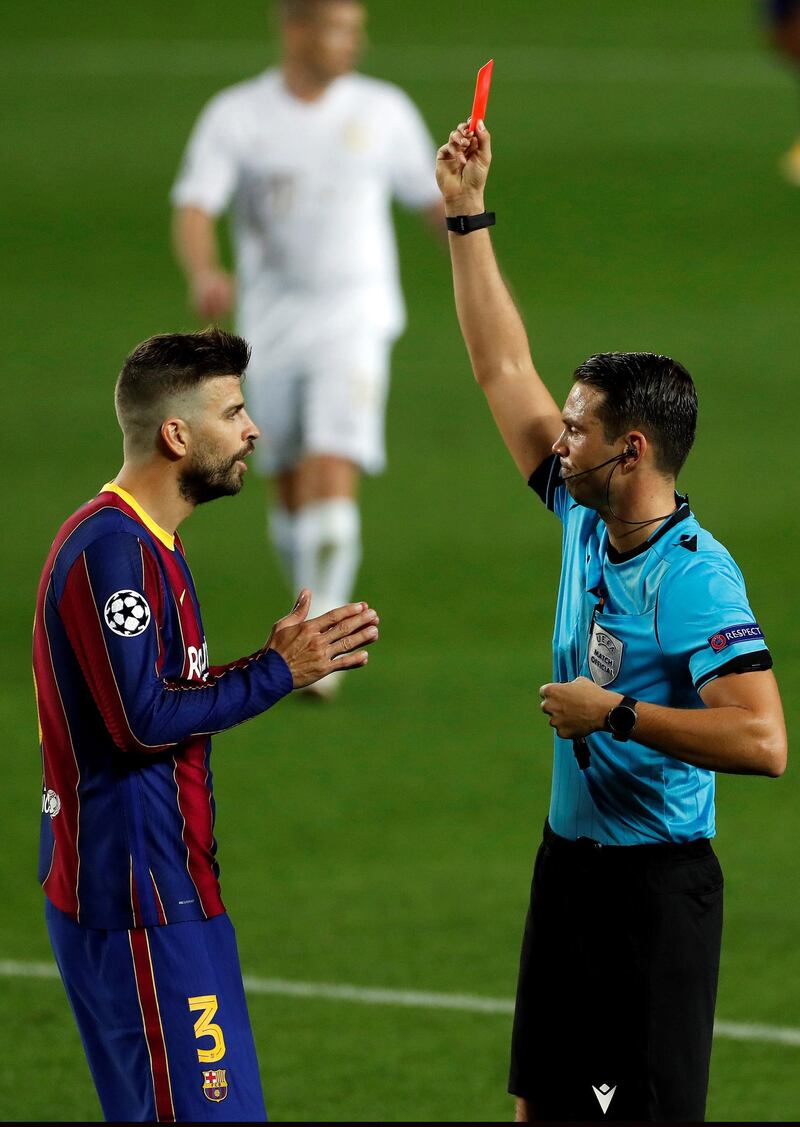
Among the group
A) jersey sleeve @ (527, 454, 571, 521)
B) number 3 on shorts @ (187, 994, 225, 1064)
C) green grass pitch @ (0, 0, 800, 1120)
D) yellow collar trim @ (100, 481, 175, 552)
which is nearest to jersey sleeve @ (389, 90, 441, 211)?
green grass pitch @ (0, 0, 800, 1120)

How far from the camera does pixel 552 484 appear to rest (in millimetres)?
4773

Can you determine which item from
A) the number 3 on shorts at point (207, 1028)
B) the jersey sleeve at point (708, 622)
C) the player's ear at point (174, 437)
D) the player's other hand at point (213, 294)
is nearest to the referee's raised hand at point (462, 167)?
the player's ear at point (174, 437)

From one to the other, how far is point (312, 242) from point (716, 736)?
6.79 meters

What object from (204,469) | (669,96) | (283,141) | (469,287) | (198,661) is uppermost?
(669,96)

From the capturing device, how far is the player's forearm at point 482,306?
4922 millimetres

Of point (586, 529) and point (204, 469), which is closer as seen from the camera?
point (204, 469)

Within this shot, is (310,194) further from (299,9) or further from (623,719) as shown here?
(623,719)

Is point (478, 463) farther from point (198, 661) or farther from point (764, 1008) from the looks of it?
point (198, 661)

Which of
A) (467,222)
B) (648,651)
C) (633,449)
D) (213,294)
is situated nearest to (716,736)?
(648,651)

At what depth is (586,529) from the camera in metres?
4.58

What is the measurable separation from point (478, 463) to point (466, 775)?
6163mm

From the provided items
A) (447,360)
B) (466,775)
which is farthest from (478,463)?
(466,775)

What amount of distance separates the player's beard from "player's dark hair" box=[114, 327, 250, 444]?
0.11m

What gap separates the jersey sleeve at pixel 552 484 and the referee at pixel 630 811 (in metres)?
0.23
